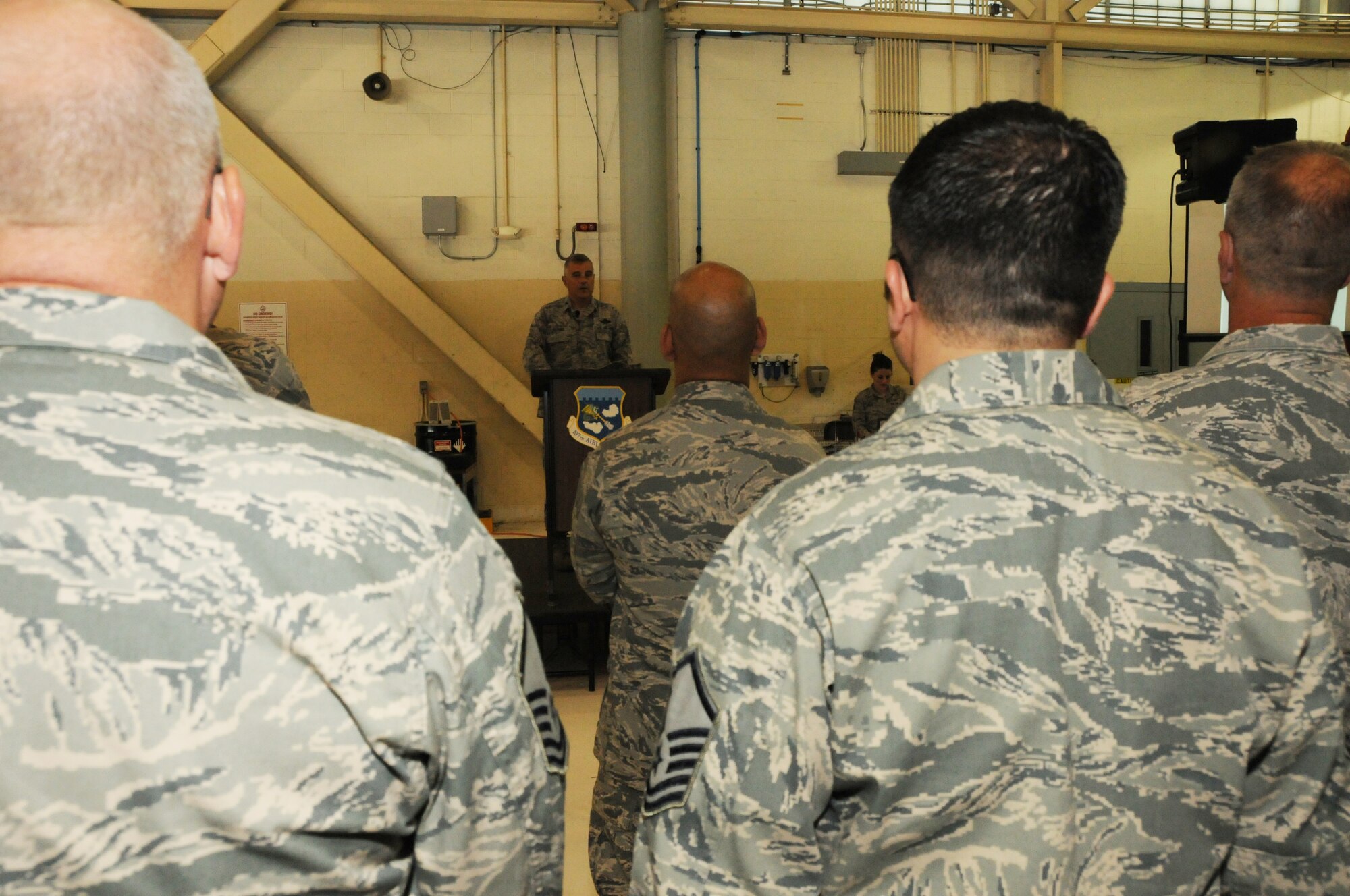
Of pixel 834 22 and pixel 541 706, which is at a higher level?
pixel 834 22

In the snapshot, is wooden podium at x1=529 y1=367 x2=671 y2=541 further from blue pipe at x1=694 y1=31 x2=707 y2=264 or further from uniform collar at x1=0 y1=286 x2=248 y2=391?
uniform collar at x1=0 y1=286 x2=248 y2=391

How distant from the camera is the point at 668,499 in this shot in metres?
2.16

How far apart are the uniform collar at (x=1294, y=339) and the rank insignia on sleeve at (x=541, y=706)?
1.28m

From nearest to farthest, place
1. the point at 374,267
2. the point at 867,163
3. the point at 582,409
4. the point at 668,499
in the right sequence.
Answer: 1. the point at 668,499
2. the point at 582,409
3. the point at 374,267
4. the point at 867,163

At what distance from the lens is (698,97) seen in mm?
7594

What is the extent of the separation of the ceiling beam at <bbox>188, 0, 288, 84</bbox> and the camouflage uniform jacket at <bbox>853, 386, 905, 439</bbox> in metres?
4.69

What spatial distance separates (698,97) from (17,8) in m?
7.11

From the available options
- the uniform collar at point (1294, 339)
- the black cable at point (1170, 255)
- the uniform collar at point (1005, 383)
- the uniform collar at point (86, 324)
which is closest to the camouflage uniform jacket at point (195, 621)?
the uniform collar at point (86, 324)

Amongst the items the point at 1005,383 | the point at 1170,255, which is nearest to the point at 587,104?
the point at 1170,255

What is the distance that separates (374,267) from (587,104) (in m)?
1.86

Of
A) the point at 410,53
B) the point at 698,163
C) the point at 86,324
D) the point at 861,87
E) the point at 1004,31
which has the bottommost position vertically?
the point at 86,324

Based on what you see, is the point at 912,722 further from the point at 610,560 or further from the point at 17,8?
the point at 610,560

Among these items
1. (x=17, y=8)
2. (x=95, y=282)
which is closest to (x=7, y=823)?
(x=95, y=282)

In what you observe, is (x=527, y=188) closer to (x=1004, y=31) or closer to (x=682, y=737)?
(x=1004, y=31)
